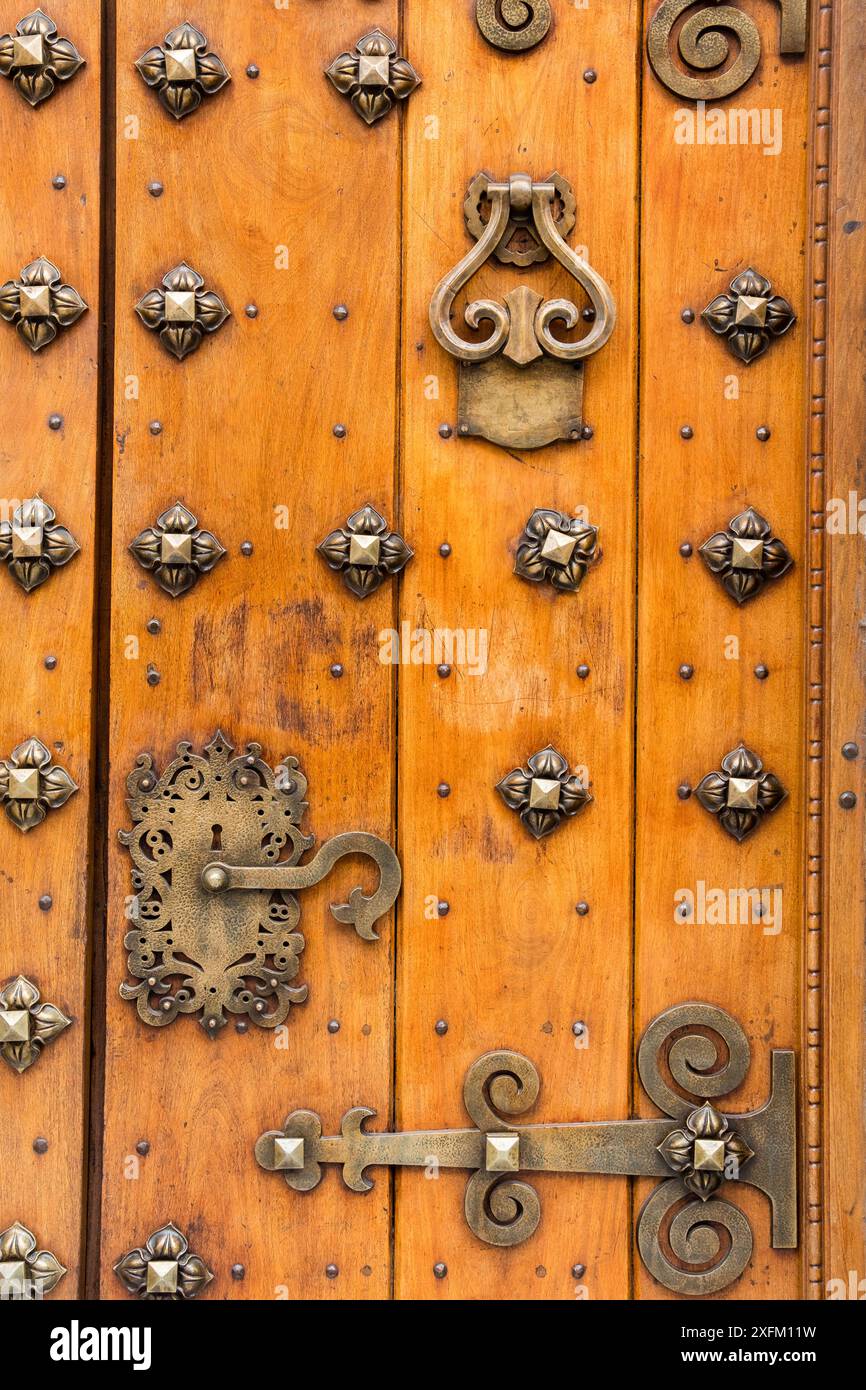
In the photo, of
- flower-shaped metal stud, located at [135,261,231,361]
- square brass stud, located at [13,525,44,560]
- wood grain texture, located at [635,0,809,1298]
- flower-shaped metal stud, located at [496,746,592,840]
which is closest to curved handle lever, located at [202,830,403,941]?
flower-shaped metal stud, located at [496,746,592,840]

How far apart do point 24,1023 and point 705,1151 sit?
2.22ft

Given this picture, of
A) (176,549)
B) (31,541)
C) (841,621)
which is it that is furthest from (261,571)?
(841,621)

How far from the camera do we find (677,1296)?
1222mm

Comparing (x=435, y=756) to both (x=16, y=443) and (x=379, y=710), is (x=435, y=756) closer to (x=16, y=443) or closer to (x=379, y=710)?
(x=379, y=710)

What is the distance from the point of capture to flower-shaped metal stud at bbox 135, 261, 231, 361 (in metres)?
1.21

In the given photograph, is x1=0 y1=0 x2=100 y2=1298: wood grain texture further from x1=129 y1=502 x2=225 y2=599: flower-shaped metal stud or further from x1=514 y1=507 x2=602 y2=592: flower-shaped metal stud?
x1=514 y1=507 x2=602 y2=592: flower-shaped metal stud

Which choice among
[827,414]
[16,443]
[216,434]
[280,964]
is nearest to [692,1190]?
[280,964]

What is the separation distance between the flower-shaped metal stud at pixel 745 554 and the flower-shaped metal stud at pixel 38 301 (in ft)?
2.20

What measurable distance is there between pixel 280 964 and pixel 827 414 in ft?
2.48

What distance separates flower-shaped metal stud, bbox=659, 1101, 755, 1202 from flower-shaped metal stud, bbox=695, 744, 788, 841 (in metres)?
0.28

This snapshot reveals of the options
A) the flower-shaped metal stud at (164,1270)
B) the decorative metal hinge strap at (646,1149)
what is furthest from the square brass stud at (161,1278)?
the decorative metal hinge strap at (646,1149)

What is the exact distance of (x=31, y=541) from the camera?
3.97 feet

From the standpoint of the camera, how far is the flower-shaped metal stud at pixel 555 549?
1204 mm

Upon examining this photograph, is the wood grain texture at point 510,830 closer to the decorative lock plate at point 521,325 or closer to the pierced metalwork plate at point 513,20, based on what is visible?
the decorative lock plate at point 521,325
